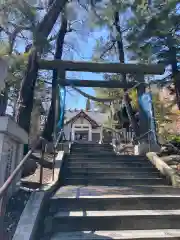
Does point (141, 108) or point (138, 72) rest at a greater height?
point (138, 72)

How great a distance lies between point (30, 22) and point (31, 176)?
14.7ft

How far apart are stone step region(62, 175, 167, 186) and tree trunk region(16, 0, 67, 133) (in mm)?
2119

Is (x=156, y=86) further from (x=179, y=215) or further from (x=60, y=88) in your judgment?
(x=179, y=215)

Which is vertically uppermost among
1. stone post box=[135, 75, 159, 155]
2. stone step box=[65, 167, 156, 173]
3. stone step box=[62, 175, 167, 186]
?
stone post box=[135, 75, 159, 155]

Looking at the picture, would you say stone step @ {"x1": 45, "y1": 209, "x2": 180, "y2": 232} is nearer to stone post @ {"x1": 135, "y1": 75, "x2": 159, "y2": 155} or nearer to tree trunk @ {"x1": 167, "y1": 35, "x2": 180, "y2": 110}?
stone post @ {"x1": 135, "y1": 75, "x2": 159, "y2": 155}

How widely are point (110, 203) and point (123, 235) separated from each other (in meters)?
0.88

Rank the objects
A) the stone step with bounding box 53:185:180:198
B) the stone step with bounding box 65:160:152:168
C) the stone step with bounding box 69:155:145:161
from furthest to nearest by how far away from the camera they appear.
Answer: the stone step with bounding box 69:155:145:161, the stone step with bounding box 65:160:152:168, the stone step with bounding box 53:185:180:198

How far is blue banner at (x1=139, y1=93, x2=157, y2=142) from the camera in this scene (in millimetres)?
9070

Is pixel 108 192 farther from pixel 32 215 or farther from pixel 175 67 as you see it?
pixel 175 67

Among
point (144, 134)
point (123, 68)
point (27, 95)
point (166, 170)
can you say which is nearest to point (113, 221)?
point (166, 170)

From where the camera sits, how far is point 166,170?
6.57 metres

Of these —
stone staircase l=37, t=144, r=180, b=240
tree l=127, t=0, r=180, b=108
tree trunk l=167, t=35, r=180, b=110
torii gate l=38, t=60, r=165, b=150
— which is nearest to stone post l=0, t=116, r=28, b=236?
stone staircase l=37, t=144, r=180, b=240

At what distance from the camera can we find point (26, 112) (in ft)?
25.1

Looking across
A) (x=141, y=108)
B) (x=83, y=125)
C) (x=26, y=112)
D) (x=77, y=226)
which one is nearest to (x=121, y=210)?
(x=77, y=226)
